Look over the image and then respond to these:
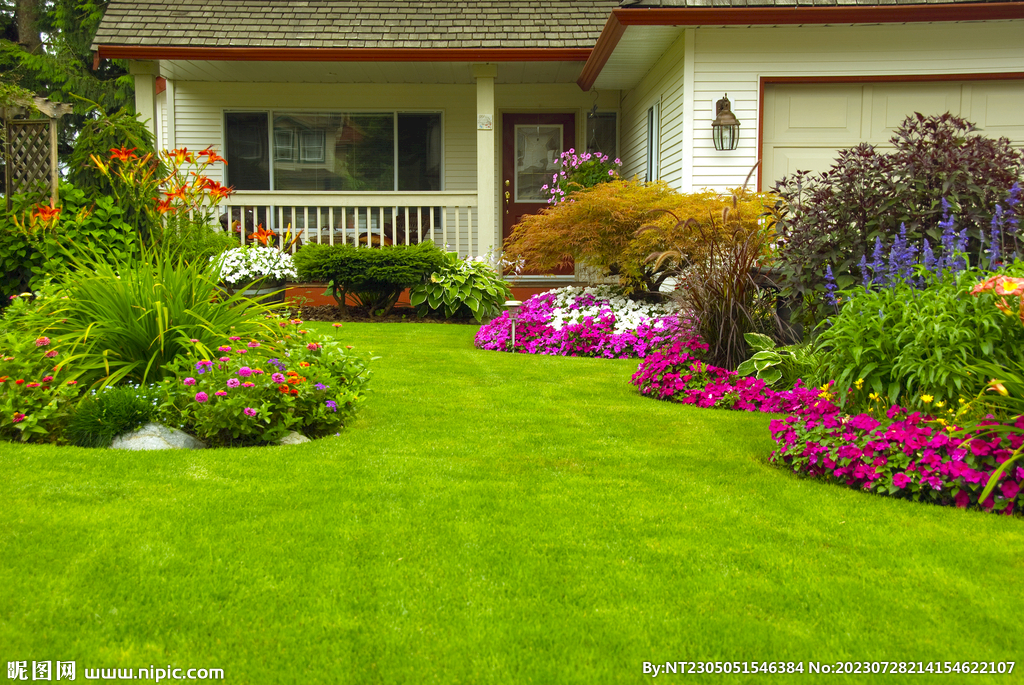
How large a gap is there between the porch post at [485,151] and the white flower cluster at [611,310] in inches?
110

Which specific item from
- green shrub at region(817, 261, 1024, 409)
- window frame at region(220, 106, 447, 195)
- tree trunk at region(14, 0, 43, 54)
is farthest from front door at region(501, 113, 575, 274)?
tree trunk at region(14, 0, 43, 54)

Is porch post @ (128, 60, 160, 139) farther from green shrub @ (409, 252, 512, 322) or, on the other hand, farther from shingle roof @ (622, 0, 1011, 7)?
shingle roof @ (622, 0, 1011, 7)

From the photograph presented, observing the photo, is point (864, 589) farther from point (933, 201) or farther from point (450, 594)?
point (933, 201)

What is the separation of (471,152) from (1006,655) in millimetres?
11626

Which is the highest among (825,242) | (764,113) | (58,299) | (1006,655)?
(764,113)

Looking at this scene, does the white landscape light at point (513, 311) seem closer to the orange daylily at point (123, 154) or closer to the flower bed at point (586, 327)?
the flower bed at point (586, 327)

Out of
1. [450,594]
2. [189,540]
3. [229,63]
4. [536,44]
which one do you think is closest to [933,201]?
[450,594]

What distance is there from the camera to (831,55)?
9.40m

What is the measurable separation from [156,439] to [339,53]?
8020 millimetres

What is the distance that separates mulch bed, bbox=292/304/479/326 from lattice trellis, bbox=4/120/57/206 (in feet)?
9.93

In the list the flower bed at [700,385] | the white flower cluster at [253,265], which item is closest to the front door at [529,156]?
the white flower cluster at [253,265]

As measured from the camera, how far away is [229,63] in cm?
1163

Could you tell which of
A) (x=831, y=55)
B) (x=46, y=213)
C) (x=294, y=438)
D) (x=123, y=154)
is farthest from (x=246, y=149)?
(x=294, y=438)

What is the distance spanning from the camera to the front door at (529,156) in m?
13.1
